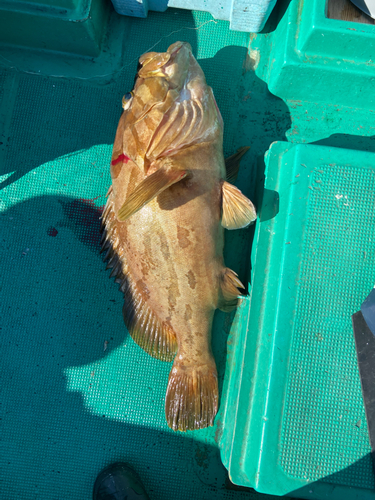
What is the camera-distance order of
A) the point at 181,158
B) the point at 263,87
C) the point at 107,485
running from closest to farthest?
the point at 181,158 → the point at 107,485 → the point at 263,87

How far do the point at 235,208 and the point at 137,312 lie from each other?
1090 mm

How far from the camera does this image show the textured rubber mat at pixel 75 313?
8.68ft

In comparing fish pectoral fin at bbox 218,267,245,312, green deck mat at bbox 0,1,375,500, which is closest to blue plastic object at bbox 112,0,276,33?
green deck mat at bbox 0,1,375,500

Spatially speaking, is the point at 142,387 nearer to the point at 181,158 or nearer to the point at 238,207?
the point at 238,207

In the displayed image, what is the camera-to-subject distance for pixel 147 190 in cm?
180

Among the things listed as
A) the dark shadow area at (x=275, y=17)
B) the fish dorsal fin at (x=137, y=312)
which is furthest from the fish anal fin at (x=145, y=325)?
the dark shadow area at (x=275, y=17)

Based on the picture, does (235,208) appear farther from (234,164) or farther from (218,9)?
(218,9)

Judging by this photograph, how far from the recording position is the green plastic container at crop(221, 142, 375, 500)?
207 cm

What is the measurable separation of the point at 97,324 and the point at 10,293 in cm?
81

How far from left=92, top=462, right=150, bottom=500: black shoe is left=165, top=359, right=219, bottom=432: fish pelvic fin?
24.0 inches

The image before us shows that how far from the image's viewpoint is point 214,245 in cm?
219

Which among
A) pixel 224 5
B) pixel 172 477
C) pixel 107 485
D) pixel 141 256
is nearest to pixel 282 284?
pixel 141 256

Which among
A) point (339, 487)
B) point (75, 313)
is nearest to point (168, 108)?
point (75, 313)

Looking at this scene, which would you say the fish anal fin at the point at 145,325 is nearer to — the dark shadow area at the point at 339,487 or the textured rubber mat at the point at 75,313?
the textured rubber mat at the point at 75,313
